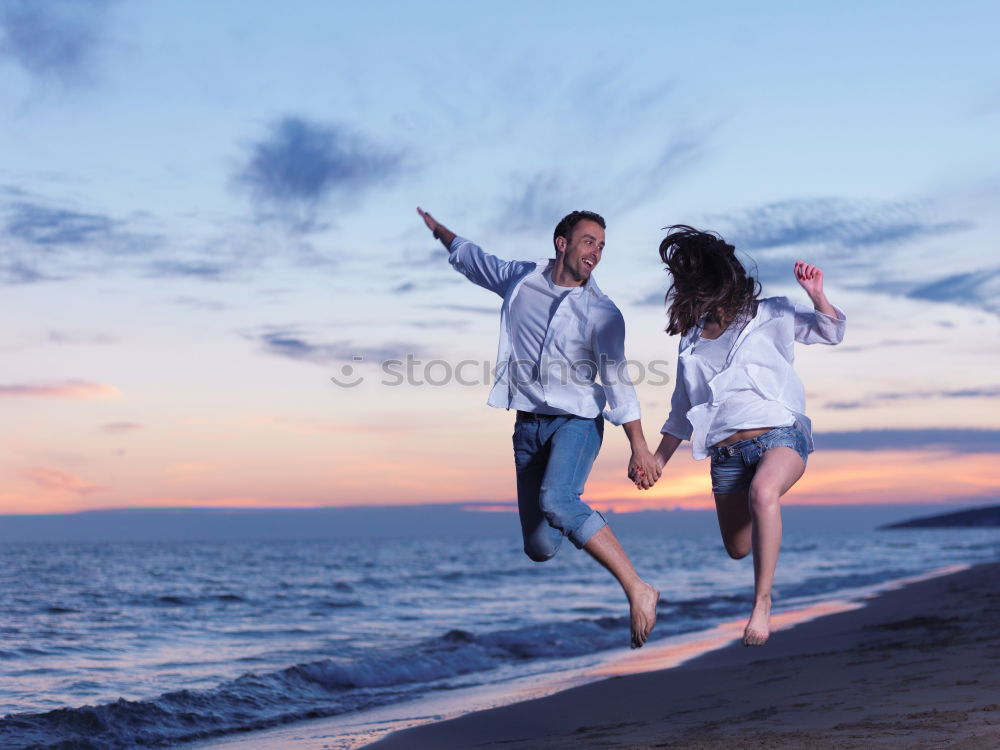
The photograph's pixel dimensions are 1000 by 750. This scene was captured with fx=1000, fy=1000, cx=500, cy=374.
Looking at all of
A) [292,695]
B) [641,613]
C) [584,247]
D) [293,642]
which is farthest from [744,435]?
[293,642]

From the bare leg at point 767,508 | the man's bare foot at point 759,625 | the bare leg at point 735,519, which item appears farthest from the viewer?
the bare leg at point 735,519

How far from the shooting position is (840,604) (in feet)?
57.7

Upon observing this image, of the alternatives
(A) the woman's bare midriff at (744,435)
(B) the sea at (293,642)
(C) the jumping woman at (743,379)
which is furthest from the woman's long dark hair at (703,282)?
(B) the sea at (293,642)

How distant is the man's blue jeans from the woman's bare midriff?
2.36 feet

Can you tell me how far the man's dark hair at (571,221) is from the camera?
5.42 metres

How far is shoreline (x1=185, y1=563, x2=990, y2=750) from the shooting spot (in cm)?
743

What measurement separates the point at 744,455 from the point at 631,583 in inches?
37.3

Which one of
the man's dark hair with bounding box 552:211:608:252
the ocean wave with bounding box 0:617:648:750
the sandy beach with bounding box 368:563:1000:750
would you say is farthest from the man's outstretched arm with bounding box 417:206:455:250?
the ocean wave with bounding box 0:617:648:750

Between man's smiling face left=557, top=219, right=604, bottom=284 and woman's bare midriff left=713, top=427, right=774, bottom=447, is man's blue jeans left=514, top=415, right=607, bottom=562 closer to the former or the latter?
woman's bare midriff left=713, top=427, right=774, bottom=447

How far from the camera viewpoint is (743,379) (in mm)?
5098

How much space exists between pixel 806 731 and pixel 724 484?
1389 millimetres

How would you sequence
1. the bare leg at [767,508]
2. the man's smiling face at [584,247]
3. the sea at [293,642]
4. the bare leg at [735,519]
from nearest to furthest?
the bare leg at [767,508], the bare leg at [735,519], the man's smiling face at [584,247], the sea at [293,642]

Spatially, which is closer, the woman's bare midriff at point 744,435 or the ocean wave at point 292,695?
the woman's bare midriff at point 744,435

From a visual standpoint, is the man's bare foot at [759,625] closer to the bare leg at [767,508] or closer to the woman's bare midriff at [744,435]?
the bare leg at [767,508]
